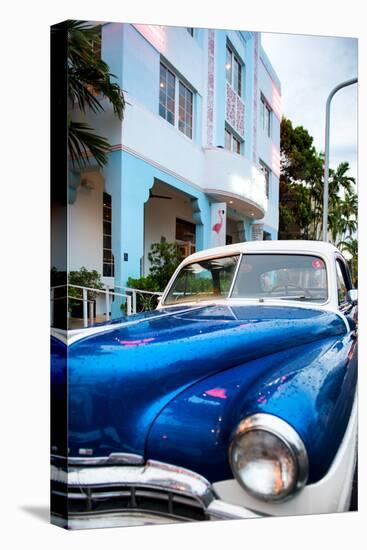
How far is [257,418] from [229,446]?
0.18 m

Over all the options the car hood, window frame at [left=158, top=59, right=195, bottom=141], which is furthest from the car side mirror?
window frame at [left=158, top=59, right=195, bottom=141]

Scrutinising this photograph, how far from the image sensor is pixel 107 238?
2.48m

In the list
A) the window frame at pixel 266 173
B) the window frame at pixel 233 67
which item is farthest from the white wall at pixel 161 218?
the window frame at pixel 233 67

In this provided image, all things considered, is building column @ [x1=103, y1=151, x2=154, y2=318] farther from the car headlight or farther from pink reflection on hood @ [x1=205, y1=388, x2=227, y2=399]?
the car headlight

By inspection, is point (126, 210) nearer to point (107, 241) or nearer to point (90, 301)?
point (107, 241)

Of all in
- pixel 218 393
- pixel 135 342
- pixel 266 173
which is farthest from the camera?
pixel 266 173

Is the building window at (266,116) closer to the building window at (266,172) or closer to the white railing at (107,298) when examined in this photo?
the building window at (266,172)

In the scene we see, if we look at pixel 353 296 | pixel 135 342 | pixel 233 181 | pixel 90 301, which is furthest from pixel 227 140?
pixel 135 342

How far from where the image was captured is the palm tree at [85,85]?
89.3 inches

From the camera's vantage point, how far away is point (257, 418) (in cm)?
165

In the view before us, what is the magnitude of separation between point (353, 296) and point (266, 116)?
1.40 meters

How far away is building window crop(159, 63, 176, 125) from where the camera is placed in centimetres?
260

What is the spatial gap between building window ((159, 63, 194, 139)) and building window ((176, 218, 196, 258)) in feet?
2.08

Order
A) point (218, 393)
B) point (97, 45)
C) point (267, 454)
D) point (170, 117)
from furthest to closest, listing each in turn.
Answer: point (170, 117)
point (97, 45)
point (218, 393)
point (267, 454)
